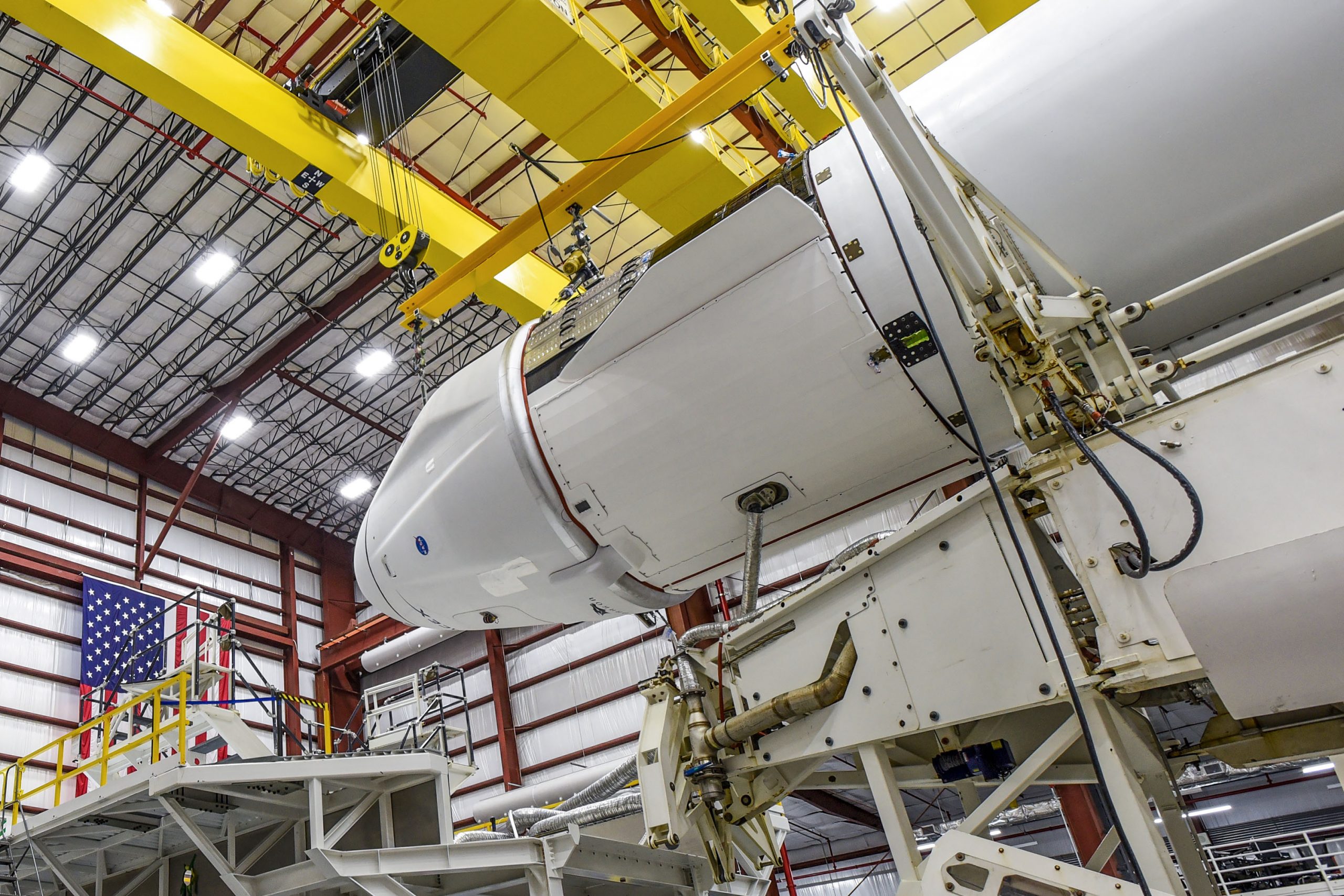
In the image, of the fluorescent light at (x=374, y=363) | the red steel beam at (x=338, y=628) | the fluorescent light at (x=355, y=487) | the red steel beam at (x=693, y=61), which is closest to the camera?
the red steel beam at (x=693, y=61)

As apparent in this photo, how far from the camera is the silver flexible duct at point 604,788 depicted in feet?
29.6

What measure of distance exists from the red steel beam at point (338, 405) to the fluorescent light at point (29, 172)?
21.3 feet

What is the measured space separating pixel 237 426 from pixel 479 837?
16833mm

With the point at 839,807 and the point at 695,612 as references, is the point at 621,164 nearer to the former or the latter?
the point at 695,612

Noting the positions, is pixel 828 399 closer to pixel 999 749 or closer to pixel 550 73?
pixel 999 749

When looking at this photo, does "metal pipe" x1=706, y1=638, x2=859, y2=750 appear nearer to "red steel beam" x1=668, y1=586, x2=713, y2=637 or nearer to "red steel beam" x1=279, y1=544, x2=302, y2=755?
"red steel beam" x1=668, y1=586, x2=713, y2=637

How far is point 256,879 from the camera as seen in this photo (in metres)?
8.45

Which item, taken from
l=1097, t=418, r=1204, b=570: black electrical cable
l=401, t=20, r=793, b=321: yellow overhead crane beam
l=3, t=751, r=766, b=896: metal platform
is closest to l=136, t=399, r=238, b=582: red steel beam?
l=401, t=20, r=793, b=321: yellow overhead crane beam

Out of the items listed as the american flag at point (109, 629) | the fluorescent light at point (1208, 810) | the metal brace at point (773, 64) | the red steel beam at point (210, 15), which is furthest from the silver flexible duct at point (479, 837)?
the fluorescent light at point (1208, 810)

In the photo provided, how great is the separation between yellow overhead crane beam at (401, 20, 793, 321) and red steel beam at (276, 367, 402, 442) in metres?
12.0

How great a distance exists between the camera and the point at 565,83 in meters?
10.3

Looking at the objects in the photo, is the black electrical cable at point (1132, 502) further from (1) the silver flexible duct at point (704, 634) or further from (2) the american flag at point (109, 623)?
(2) the american flag at point (109, 623)

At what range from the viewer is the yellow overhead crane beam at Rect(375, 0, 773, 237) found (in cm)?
943

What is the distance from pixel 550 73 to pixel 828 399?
7.03 metres
